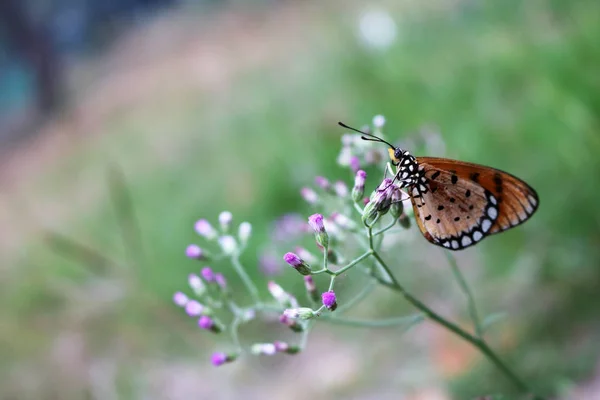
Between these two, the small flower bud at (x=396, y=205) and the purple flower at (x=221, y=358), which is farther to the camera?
the purple flower at (x=221, y=358)

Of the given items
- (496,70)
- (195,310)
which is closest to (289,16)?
(496,70)

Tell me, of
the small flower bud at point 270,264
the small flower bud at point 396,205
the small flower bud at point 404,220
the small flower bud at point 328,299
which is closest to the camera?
the small flower bud at point 328,299

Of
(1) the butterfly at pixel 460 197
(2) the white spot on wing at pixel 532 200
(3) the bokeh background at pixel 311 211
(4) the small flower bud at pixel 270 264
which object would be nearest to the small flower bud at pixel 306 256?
(1) the butterfly at pixel 460 197

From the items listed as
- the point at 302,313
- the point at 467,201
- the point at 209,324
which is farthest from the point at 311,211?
the point at 302,313

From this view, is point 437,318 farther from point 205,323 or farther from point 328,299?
point 205,323

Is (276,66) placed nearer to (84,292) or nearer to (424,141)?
(84,292)

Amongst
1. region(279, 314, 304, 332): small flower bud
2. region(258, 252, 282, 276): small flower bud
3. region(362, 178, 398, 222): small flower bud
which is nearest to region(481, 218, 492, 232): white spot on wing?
region(362, 178, 398, 222): small flower bud

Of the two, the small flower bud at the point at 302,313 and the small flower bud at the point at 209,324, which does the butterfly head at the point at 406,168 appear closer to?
the small flower bud at the point at 302,313
